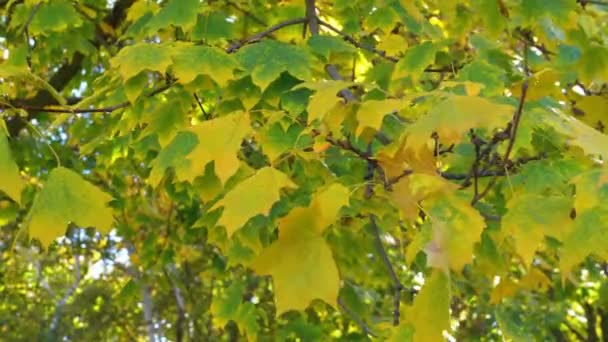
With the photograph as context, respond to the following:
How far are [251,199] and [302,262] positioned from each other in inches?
6.0

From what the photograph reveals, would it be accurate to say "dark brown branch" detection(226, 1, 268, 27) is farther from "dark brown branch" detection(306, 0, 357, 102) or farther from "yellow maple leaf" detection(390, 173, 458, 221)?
"yellow maple leaf" detection(390, 173, 458, 221)

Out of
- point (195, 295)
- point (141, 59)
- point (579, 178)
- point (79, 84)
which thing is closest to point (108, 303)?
point (195, 295)

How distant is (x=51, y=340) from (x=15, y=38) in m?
4.49

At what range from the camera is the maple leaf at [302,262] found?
1128mm

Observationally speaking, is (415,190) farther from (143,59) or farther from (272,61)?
(143,59)

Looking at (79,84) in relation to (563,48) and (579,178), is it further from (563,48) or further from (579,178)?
(579,178)

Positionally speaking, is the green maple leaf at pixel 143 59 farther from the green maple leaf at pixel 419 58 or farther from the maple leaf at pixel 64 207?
the green maple leaf at pixel 419 58

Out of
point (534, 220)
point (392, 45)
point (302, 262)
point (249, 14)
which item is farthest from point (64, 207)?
point (249, 14)

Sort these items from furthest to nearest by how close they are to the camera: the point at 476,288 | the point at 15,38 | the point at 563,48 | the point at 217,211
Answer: the point at 476,288 < the point at 15,38 < the point at 563,48 < the point at 217,211

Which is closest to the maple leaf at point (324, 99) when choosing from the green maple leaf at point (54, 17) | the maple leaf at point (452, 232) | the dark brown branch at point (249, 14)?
the maple leaf at point (452, 232)

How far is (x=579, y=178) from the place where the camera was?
44.6 inches

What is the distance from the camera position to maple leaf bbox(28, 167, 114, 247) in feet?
4.58

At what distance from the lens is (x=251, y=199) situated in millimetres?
1230

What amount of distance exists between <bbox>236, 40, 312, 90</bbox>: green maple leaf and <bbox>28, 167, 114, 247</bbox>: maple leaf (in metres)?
0.41
